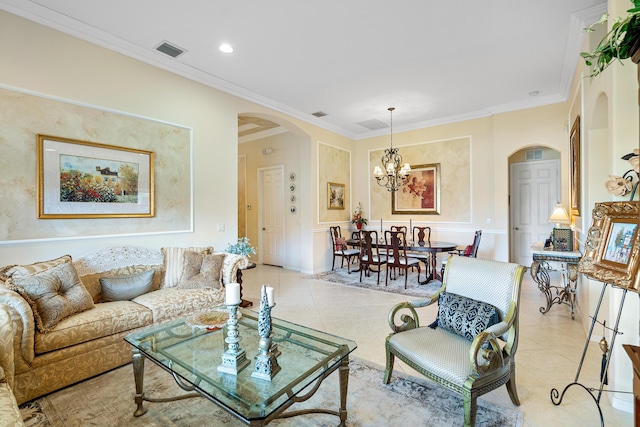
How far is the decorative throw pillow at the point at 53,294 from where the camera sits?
89.7 inches

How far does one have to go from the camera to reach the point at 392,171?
573 cm

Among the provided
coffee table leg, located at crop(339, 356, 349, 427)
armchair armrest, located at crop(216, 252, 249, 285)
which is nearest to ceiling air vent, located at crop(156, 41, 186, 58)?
armchair armrest, located at crop(216, 252, 249, 285)

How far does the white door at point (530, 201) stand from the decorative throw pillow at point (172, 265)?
6.59 metres

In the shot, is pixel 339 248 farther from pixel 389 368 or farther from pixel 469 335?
pixel 469 335

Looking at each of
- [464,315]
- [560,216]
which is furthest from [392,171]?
[464,315]

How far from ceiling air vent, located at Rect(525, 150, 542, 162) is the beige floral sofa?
20.8ft

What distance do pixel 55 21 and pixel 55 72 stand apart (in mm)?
480

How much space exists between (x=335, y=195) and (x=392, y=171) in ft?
5.50

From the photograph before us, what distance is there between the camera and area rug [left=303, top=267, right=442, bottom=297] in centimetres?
494

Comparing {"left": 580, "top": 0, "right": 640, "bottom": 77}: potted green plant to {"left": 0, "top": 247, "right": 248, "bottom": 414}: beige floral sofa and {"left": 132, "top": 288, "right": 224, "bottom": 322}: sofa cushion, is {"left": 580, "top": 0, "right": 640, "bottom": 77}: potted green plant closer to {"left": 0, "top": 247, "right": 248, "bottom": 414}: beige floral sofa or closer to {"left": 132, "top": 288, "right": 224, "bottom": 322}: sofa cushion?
{"left": 0, "top": 247, "right": 248, "bottom": 414}: beige floral sofa

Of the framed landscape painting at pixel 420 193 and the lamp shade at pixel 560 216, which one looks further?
the framed landscape painting at pixel 420 193

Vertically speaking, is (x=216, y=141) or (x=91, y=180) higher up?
(x=216, y=141)

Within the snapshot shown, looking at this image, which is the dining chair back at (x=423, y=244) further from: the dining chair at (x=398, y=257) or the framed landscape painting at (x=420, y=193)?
the framed landscape painting at (x=420, y=193)

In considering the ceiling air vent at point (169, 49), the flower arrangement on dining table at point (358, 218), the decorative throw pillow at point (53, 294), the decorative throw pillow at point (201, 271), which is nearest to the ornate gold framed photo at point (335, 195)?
the flower arrangement on dining table at point (358, 218)
